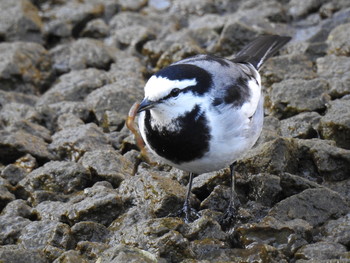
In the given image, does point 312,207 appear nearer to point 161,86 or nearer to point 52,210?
point 161,86

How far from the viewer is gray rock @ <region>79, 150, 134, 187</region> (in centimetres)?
671

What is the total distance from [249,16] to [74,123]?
3259 millimetres

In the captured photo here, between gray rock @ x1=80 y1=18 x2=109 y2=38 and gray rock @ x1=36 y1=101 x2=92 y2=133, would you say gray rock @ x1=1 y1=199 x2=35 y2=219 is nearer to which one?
gray rock @ x1=36 y1=101 x2=92 y2=133

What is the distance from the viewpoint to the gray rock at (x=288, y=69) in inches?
323

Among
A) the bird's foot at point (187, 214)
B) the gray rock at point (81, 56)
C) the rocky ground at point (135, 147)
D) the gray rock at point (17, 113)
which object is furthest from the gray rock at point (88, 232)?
the gray rock at point (81, 56)

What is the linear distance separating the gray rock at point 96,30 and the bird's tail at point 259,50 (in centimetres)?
294

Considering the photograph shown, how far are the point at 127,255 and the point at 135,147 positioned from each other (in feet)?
8.42

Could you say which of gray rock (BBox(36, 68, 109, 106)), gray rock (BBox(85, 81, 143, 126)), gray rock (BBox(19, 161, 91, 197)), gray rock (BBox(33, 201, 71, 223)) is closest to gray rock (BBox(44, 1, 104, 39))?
gray rock (BBox(36, 68, 109, 106))

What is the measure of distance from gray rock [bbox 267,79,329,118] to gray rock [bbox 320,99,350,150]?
46cm

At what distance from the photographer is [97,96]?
8133 millimetres

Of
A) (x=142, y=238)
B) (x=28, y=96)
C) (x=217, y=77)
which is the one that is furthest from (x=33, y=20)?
(x=142, y=238)

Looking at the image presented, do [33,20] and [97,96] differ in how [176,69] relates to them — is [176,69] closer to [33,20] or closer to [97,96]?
[97,96]

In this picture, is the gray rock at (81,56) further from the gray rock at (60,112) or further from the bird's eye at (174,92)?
the bird's eye at (174,92)

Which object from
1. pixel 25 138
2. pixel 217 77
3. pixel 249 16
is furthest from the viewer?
pixel 249 16
